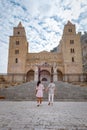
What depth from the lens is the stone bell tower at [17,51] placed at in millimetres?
51438

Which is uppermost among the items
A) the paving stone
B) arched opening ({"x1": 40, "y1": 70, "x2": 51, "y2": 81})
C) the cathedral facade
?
the cathedral facade

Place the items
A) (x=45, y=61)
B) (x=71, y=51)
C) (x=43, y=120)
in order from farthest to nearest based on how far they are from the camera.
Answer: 1. (x=45, y=61)
2. (x=71, y=51)
3. (x=43, y=120)

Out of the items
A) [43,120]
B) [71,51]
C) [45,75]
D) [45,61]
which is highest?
[71,51]

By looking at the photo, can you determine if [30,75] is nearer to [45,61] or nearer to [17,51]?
[45,61]

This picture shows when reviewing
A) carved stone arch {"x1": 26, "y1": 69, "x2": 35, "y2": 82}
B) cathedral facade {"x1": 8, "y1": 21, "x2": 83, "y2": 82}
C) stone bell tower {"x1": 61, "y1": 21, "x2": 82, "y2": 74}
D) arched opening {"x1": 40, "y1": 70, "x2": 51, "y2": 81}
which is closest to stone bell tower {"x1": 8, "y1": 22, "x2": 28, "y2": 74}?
cathedral facade {"x1": 8, "y1": 21, "x2": 83, "y2": 82}

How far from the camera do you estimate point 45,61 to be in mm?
53719

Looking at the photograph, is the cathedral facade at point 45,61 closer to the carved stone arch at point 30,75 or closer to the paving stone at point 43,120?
the carved stone arch at point 30,75

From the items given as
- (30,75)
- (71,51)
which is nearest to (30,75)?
(30,75)

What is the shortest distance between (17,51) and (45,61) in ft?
27.3

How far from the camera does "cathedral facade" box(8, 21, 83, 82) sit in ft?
166

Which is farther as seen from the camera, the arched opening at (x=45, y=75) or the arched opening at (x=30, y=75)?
the arched opening at (x=30, y=75)

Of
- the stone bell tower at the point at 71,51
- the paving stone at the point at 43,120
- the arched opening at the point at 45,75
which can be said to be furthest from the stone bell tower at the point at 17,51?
the paving stone at the point at 43,120

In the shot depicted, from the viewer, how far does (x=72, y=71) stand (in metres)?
50.8

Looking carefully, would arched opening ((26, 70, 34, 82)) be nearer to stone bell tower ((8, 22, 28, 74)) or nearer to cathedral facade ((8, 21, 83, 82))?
cathedral facade ((8, 21, 83, 82))
